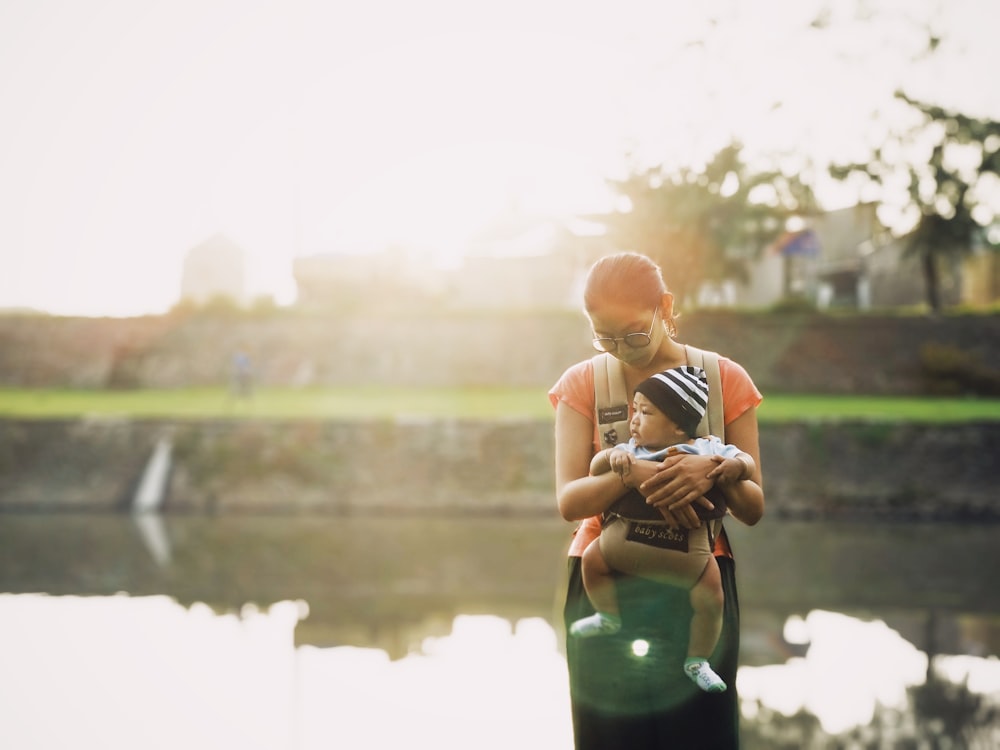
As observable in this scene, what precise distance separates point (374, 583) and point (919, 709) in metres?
7.02

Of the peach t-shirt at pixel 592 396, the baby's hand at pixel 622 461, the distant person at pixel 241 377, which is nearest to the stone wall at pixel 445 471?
the distant person at pixel 241 377

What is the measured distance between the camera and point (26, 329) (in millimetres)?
40031

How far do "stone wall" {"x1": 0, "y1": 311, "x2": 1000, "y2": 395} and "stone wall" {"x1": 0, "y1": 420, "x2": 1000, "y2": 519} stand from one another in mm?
12029

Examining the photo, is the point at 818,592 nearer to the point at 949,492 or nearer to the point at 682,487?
the point at 682,487

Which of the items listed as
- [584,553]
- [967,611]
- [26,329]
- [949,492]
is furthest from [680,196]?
[584,553]

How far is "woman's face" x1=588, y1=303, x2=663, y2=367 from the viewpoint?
3020mm

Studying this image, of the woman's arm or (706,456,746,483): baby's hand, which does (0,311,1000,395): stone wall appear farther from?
(706,456,746,483): baby's hand

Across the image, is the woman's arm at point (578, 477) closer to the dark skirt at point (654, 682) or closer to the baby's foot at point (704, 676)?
the dark skirt at point (654, 682)

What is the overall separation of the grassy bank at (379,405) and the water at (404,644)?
727cm

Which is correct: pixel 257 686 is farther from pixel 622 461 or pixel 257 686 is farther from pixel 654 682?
pixel 622 461

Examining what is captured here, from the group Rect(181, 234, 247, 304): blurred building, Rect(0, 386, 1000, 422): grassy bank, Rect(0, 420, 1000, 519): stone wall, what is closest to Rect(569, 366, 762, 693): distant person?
Rect(0, 420, 1000, 519): stone wall

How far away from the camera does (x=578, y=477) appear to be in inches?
127

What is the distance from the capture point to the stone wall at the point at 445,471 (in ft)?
74.3

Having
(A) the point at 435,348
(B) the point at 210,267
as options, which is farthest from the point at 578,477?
(B) the point at 210,267
